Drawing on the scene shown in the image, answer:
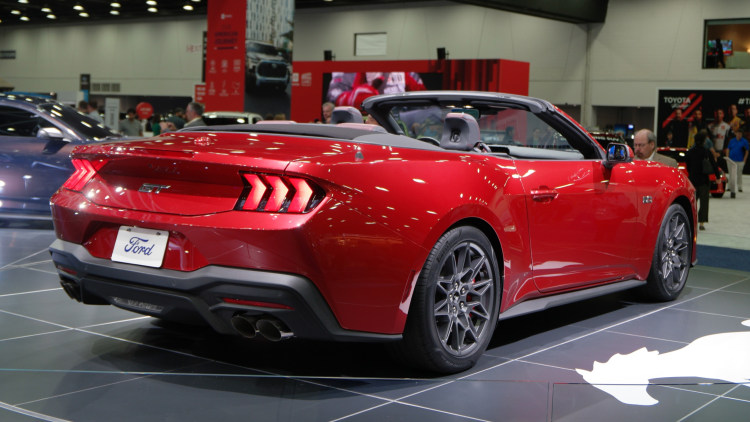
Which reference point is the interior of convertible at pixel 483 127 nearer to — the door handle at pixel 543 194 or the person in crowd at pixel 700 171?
the door handle at pixel 543 194

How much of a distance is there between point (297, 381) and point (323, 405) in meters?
0.34

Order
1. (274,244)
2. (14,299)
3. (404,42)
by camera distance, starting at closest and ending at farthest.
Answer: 1. (274,244)
2. (14,299)
3. (404,42)

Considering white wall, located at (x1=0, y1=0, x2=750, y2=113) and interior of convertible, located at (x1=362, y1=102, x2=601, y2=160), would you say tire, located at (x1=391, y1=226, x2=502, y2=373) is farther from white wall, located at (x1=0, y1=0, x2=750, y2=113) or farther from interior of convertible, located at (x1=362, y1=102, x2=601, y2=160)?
white wall, located at (x1=0, y1=0, x2=750, y2=113)

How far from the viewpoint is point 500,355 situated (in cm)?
414

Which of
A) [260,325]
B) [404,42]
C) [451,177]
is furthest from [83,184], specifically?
[404,42]

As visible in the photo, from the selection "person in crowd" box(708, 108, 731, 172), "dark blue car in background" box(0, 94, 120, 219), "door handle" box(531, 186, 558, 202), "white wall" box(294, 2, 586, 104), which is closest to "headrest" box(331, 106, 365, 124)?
"door handle" box(531, 186, 558, 202)

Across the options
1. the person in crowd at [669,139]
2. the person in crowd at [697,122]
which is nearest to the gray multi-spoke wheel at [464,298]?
the person in crowd at [669,139]

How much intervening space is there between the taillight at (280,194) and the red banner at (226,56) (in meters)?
13.9

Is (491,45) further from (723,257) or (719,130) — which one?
(723,257)

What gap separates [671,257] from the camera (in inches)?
225

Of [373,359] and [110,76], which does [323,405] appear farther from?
[110,76]

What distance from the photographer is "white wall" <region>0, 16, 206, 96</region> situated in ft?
123

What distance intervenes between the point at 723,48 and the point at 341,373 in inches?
987

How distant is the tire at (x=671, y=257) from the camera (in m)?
5.51
